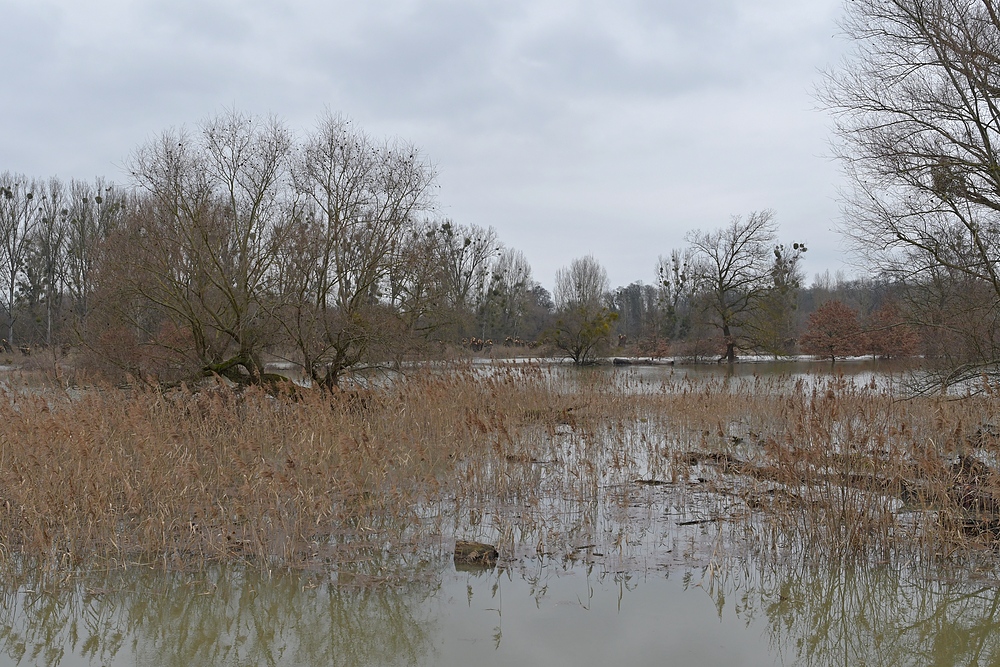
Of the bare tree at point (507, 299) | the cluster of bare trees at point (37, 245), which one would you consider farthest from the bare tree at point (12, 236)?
the bare tree at point (507, 299)

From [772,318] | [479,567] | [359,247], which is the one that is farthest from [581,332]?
[479,567]

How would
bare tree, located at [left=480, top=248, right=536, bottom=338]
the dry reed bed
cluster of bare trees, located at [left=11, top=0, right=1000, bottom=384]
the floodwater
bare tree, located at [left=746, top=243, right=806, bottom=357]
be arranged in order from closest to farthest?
1. the floodwater
2. the dry reed bed
3. cluster of bare trees, located at [left=11, top=0, right=1000, bottom=384]
4. bare tree, located at [left=746, top=243, right=806, bottom=357]
5. bare tree, located at [left=480, top=248, right=536, bottom=338]

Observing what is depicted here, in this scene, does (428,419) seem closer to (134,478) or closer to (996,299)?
(134,478)

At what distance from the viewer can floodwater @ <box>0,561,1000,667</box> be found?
404 cm

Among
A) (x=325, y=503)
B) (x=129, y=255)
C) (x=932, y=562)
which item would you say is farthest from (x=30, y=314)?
(x=932, y=562)

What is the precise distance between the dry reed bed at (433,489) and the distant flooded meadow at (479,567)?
4 cm

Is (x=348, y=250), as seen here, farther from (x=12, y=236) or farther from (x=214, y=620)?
(x=12, y=236)

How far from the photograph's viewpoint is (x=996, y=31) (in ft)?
37.3

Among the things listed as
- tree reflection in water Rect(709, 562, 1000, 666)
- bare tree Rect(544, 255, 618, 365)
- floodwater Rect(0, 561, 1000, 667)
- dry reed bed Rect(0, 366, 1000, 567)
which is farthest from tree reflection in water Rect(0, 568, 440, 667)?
bare tree Rect(544, 255, 618, 365)

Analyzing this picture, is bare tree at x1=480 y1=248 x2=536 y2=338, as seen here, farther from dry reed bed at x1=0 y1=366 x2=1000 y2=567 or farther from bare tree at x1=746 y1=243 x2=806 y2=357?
dry reed bed at x1=0 y1=366 x2=1000 y2=567

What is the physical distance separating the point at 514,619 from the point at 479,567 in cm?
87

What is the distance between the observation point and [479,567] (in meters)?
5.29

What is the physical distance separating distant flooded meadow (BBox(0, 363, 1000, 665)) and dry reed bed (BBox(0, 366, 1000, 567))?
4 cm

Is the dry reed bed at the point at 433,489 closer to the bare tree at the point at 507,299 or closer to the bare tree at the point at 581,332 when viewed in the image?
the bare tree at the point at 581,332
